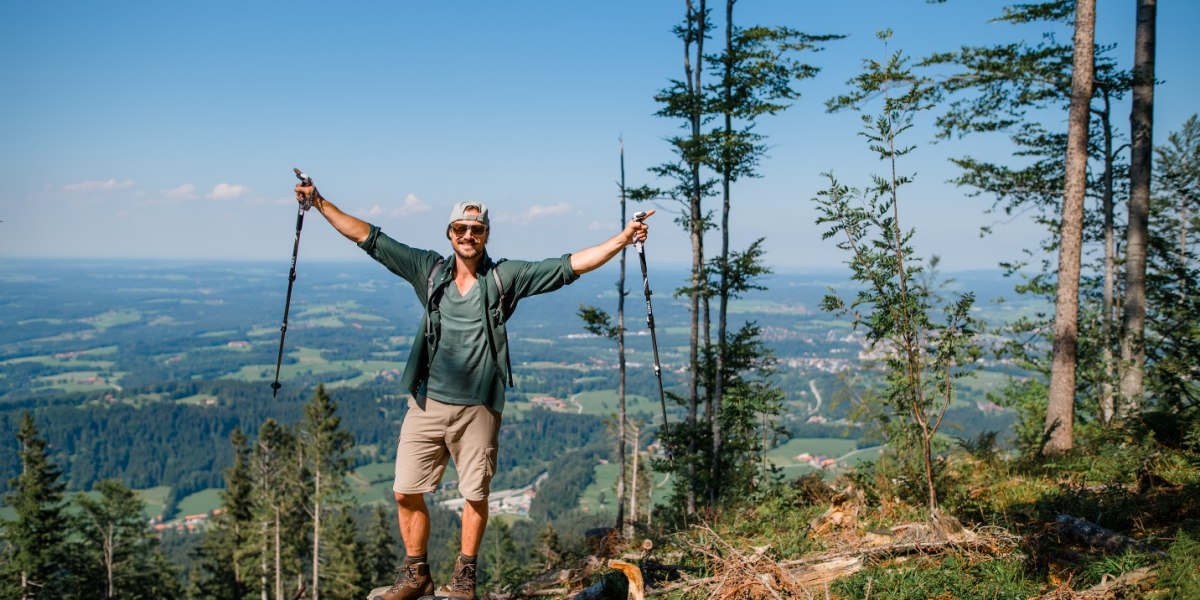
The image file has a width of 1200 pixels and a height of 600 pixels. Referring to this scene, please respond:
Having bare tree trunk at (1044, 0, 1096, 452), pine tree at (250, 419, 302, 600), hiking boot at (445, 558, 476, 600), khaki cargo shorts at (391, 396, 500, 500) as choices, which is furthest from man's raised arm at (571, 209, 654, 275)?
pine tree at (250, 419, 302, 600)

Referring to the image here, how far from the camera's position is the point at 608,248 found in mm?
3861

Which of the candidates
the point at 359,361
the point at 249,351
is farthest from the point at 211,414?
the point at 249,351

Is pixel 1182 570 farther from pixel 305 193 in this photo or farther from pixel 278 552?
pixel 278 552

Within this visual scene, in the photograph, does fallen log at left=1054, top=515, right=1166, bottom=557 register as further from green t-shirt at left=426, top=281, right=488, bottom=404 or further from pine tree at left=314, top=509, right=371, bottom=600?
pine tree at left=314, top=509, right=371, bottom=600

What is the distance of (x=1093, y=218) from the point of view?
12906 mm

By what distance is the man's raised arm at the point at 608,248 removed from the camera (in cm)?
386

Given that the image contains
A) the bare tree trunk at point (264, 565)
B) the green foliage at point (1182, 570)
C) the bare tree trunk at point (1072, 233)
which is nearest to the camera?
the green foliage at point (1182, 570)

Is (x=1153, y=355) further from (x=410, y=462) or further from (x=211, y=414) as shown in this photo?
(x=211, y=414)

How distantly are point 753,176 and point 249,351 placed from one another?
200028mm

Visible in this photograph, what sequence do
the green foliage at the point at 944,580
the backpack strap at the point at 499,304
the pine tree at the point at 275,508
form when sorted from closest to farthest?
1. the green foliage at the point at 944,580
2. the backpack strap at the point at 499,304
3. the pine tree at the point at 275,508

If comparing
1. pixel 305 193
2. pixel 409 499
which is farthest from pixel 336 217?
pixel 409 499

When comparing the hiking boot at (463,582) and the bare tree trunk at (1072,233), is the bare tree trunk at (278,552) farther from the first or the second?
the bare tree trunk at (1072,233)

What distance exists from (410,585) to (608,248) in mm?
2582

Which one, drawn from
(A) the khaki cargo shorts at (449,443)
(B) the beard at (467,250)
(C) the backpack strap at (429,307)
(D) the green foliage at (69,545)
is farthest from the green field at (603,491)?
(B) the beard at (467,250)
